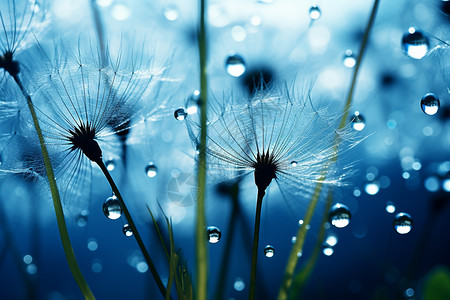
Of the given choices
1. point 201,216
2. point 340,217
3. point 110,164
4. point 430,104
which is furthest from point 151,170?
point 430,104

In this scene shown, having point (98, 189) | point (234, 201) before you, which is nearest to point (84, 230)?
point (98, 189)

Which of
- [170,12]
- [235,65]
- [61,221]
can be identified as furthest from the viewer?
[170,12]

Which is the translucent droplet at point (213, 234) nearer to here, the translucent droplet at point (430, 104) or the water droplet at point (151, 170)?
the water droplet at point (151, 170)

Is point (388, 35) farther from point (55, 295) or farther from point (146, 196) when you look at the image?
point (55, 295)

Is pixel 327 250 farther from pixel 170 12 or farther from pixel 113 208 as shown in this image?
pixel 170 12

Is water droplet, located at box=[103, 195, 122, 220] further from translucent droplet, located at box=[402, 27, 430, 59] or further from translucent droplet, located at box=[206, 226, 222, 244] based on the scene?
translucent droplet, located at box=[402, 27, 430, 59]

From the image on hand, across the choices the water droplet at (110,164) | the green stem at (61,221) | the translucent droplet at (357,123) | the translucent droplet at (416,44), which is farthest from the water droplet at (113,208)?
the translucent droplet at (416,44)
